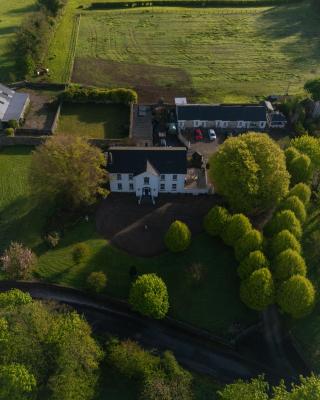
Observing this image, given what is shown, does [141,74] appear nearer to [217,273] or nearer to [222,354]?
[217,273]

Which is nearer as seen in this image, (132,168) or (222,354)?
(222,354)

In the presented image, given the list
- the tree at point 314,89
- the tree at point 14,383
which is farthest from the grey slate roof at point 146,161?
the tree at point 314,89

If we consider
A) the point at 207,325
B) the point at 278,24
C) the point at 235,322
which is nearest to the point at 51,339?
the point at 207,325

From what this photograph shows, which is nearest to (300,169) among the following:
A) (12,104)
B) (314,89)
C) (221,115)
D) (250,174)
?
(250,174)

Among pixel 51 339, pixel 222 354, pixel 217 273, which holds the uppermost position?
pixel 51 339

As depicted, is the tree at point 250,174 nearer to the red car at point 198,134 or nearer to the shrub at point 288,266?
the shrub at point 288,266

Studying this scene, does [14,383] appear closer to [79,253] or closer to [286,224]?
[79,253]

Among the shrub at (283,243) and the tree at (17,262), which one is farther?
the shrub at (283,243)

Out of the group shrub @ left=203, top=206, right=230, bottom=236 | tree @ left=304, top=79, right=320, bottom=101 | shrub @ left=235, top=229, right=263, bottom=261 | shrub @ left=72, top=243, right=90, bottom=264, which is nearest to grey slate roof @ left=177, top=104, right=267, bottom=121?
tree @ left=304, top=79, right=320, bottom=101
